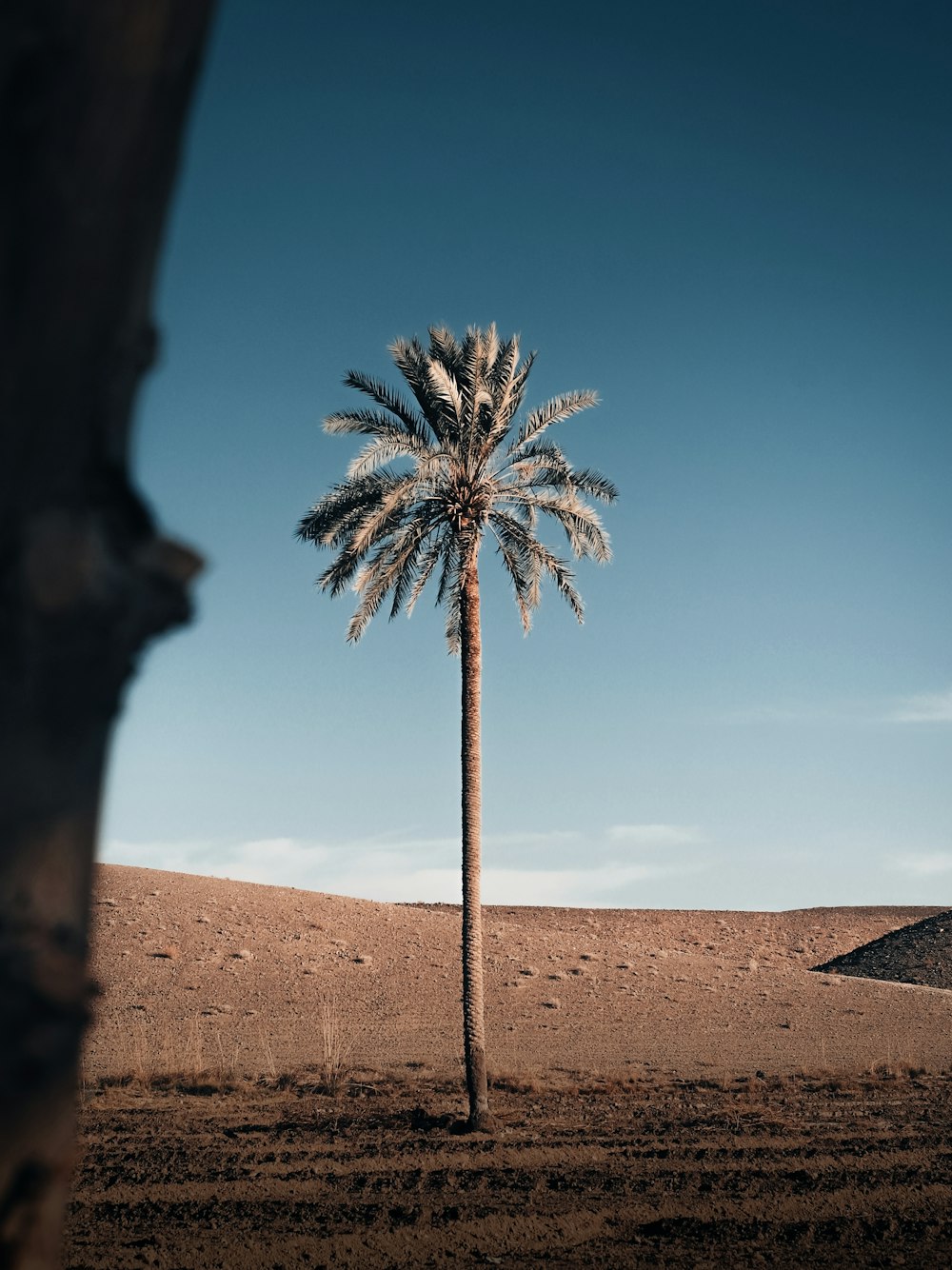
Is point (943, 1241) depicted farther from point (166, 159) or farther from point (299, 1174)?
point (166, 159)

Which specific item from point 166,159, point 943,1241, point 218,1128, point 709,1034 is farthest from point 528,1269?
point 709,1034

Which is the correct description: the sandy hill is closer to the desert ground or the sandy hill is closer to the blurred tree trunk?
the desert ground

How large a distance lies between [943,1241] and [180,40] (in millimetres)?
11585

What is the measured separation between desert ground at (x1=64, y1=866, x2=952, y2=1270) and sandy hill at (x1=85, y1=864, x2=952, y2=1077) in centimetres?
14

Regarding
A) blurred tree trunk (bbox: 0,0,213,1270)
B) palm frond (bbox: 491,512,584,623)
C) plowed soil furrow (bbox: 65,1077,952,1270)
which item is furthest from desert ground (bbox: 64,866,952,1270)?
palm frond (bbox: 491,512,584,623)

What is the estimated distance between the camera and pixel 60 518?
7.00ft

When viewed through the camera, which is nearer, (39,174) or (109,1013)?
(39,174)

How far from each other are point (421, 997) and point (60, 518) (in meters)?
33.7

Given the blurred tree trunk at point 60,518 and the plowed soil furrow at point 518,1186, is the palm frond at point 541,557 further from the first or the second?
the blurred tree trunk at point 60,518

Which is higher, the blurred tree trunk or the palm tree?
the palm tree

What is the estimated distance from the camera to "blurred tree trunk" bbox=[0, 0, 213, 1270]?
204 centimetres

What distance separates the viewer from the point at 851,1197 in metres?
11.8

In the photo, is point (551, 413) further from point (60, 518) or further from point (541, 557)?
point (60, 518)

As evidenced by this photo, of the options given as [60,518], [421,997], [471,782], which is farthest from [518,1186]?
[421,997]
